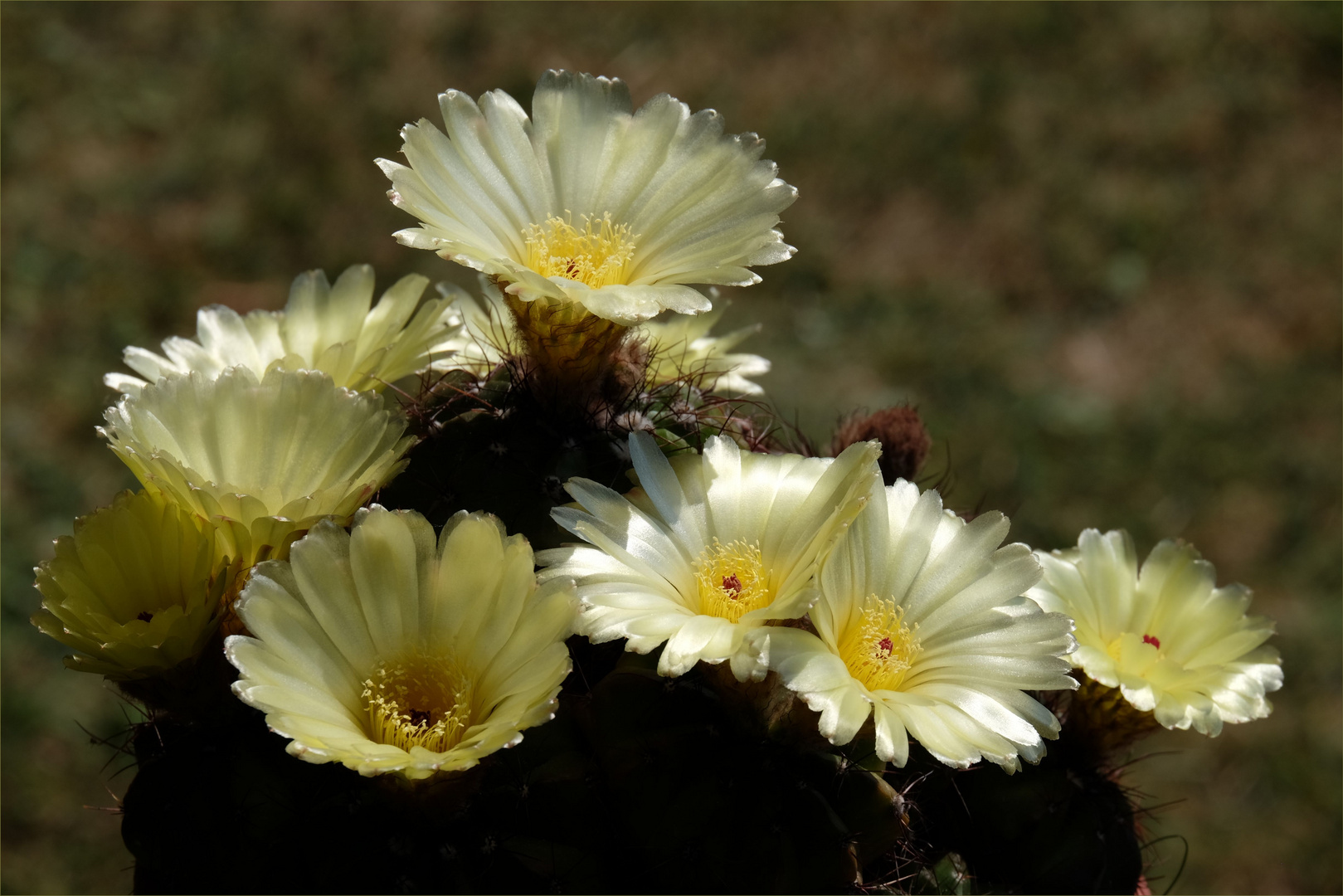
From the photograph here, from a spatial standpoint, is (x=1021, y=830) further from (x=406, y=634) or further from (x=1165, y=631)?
(x=406, y=634)

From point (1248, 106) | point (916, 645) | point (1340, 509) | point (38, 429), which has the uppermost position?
point (916, 645)

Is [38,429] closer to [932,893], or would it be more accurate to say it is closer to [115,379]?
[115,379]

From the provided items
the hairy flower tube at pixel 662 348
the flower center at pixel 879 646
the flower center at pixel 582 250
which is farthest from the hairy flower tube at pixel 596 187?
the flower center at pixel 879 646

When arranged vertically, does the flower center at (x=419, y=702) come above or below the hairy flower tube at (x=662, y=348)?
below

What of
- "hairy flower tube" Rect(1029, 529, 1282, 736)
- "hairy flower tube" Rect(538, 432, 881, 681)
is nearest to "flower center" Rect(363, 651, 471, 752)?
"hairy flower tube" Rect(538, 432, 881, 681)

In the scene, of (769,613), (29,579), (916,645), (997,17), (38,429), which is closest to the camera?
(769,613)

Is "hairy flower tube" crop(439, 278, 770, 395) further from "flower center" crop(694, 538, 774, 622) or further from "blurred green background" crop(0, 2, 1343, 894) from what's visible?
"blurred green background" crop(0, 2, 1343, 894)

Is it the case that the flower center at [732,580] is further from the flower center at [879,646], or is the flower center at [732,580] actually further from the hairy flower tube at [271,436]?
the hairy flower tube at [271,436]

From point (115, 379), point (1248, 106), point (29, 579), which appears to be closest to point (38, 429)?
point (29, 579)
